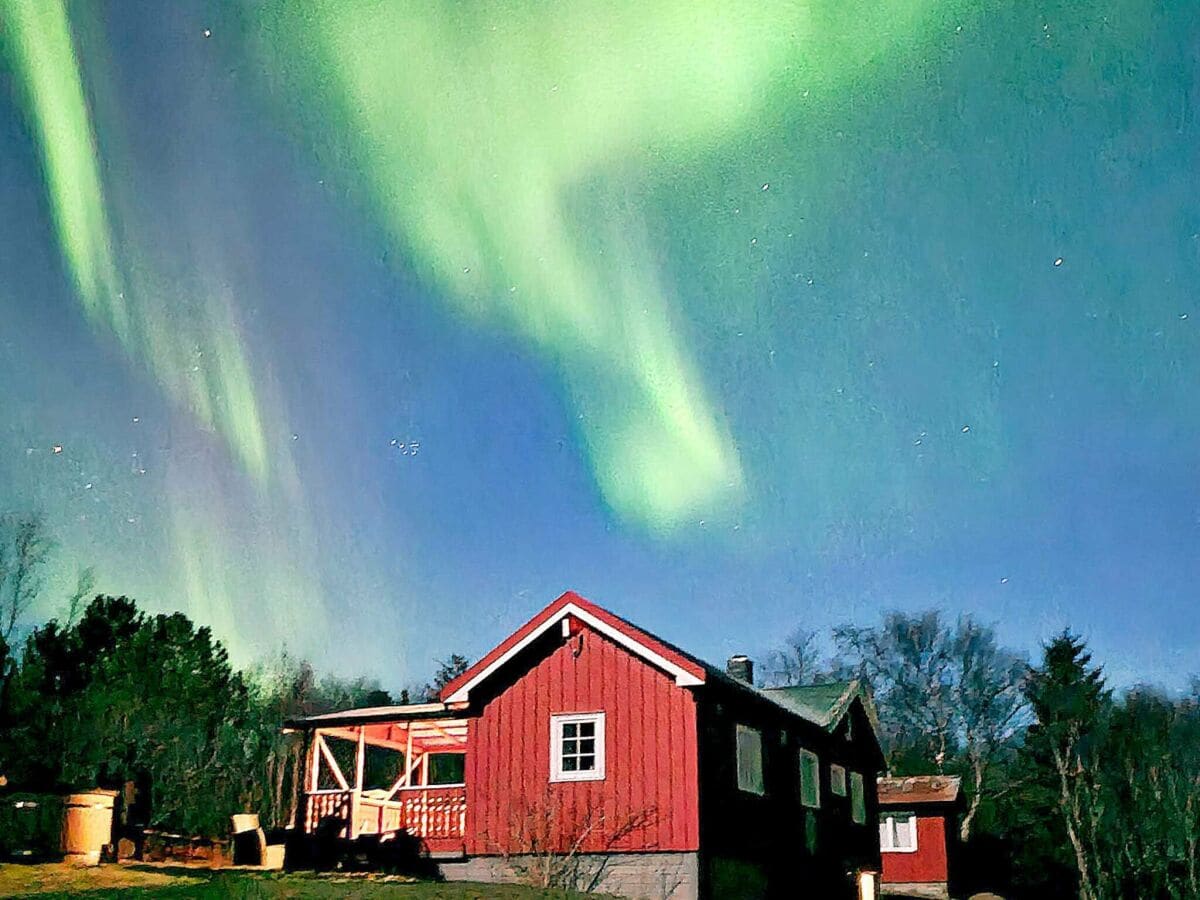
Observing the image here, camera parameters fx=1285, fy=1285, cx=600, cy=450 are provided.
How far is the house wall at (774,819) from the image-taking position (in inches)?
906

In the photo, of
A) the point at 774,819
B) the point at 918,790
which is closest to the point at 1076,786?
the point at 918,790

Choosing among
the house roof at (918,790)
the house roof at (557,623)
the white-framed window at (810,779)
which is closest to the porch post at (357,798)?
the house roof at (557,623)

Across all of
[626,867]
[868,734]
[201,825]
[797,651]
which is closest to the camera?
[626,867]

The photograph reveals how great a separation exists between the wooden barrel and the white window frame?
11.0 meters

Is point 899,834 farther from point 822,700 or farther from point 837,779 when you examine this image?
point 822,700

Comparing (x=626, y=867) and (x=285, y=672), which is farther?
(x=285, y=672)

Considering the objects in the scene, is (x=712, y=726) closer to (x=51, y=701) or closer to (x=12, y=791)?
(x=12, y=791)

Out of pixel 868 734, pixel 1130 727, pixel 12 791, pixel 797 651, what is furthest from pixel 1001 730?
pixel 12 791

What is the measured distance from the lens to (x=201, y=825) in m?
40.1

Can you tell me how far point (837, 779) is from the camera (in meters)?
31.5

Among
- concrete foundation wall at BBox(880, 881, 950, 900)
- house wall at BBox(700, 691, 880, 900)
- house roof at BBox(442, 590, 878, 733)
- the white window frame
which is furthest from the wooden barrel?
concrete foundation wall at BBox(880, 881, 950, 900)

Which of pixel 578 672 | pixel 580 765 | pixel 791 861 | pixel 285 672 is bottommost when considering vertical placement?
pixel 791 861

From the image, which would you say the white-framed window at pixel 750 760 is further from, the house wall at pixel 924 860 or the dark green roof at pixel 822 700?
the house wall at pixel 924 860

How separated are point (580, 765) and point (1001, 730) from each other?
39.0 m
